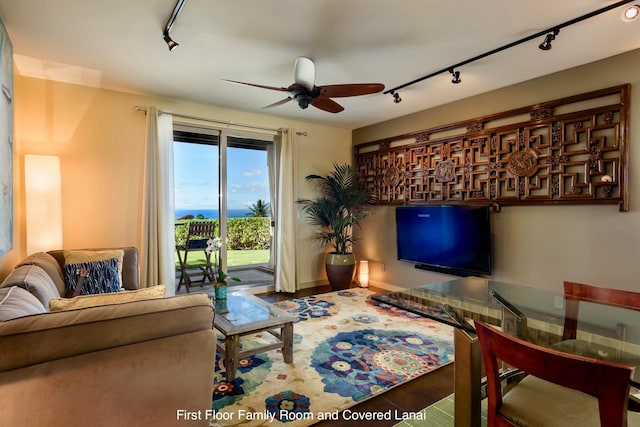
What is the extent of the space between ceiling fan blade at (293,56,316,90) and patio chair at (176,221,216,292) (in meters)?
2.65

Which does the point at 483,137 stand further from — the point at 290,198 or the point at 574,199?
the point at 290,198

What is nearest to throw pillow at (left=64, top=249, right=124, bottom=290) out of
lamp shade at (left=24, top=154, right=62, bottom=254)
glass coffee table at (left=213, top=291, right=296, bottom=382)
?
lamp shade at (left=24, top=154, right=62, bottom=254)

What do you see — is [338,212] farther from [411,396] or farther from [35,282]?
[35,282]

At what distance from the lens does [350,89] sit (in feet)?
9.08

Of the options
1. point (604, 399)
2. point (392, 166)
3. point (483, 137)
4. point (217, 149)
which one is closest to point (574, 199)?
point (483, 137)

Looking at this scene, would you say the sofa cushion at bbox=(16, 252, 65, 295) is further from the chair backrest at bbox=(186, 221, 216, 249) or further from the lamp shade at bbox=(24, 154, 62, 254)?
the chair backrest at bbox=(186, 221, 216, 249)

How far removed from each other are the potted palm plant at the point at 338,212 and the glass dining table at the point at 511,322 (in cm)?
255

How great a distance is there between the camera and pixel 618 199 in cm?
277

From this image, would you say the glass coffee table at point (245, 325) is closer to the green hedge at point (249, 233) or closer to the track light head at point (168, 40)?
the green hedge at point (249, 233)

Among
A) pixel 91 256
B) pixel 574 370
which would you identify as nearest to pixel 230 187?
pixel 91 256

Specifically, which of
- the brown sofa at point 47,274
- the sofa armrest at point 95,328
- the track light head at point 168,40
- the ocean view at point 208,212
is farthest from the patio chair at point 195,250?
the sofa armrest at point 95,328

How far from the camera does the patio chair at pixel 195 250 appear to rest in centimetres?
456

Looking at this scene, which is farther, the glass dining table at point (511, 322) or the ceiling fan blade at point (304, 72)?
the ceiling fan blade at point (304, 72)

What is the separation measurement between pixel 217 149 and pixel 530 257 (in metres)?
4.16
